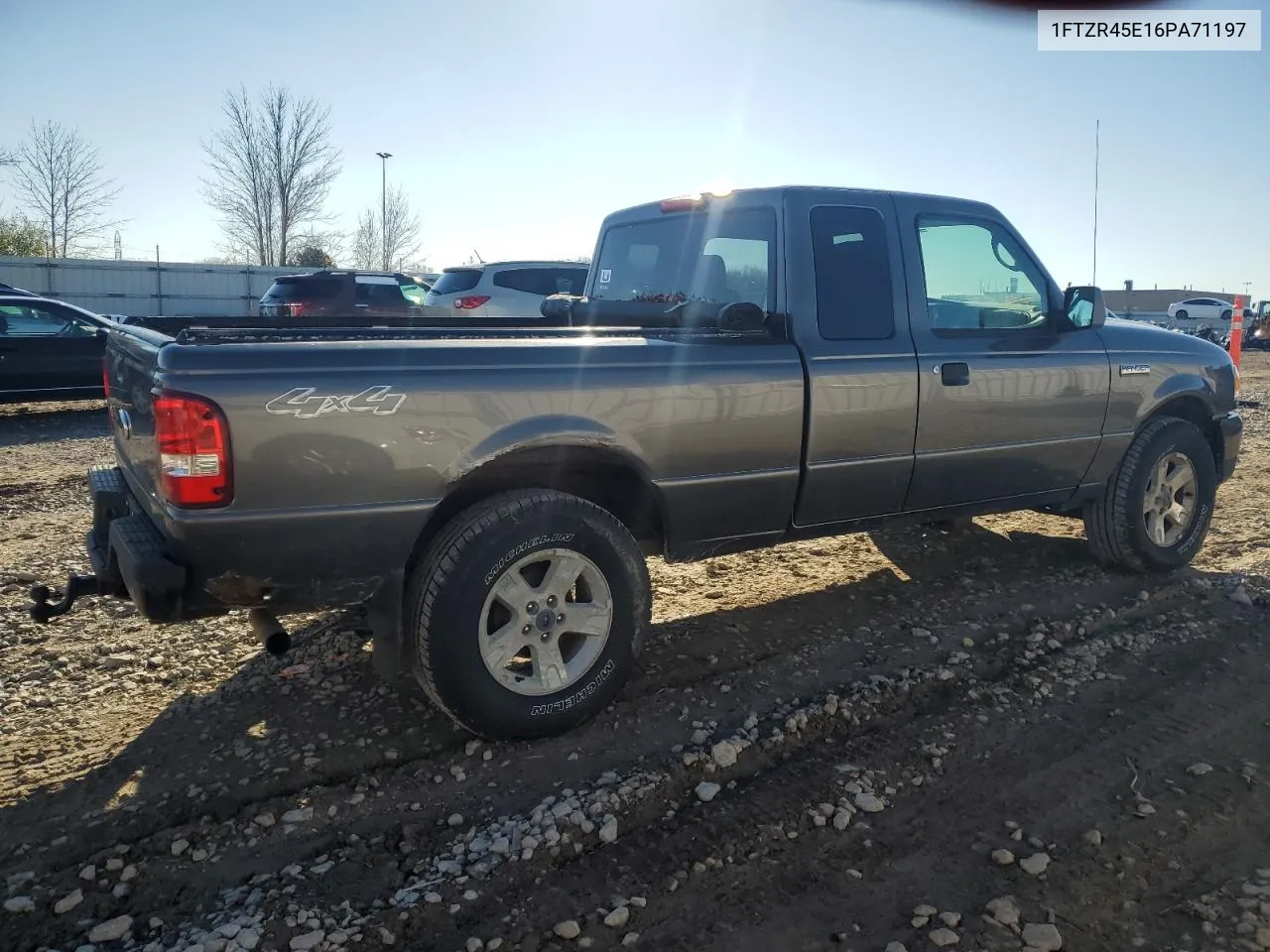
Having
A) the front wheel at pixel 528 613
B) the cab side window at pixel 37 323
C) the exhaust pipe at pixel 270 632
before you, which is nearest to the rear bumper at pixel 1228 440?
the front wheel at pixel 528 613

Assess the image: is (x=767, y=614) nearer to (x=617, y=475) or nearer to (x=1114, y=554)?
(x=617, y=475)

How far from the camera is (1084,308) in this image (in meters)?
5.02

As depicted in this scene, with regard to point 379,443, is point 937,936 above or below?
below

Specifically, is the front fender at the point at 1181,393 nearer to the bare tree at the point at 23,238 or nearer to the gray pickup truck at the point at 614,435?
the gray pickup truck at the point at 614,435

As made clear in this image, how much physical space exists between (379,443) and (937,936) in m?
2.15

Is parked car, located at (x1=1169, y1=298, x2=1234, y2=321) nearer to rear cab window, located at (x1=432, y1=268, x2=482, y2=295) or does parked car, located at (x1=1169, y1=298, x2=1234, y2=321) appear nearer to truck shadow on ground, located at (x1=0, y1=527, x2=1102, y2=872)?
rear cab window, located at (x1=432, y1=268, x2=482, y2=295)

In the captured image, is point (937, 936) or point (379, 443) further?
point (379, 443)

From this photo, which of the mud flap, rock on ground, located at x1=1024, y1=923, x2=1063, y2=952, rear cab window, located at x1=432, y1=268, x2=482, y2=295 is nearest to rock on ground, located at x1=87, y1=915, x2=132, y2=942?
the mud flap

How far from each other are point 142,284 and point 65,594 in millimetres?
30867

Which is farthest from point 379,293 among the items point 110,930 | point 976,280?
point 110,930

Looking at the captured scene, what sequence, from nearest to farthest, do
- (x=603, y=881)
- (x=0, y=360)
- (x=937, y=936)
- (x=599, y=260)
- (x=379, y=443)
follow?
(x=937, y=936) < (x=603, y=881) < (x=379, y=443) < (x=599, y=260) < (x=0, y=360)

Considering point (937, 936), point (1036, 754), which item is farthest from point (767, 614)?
point (937, 936)

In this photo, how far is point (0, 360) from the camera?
11.2 metres

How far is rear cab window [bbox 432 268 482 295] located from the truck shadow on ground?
1058 centimetres
